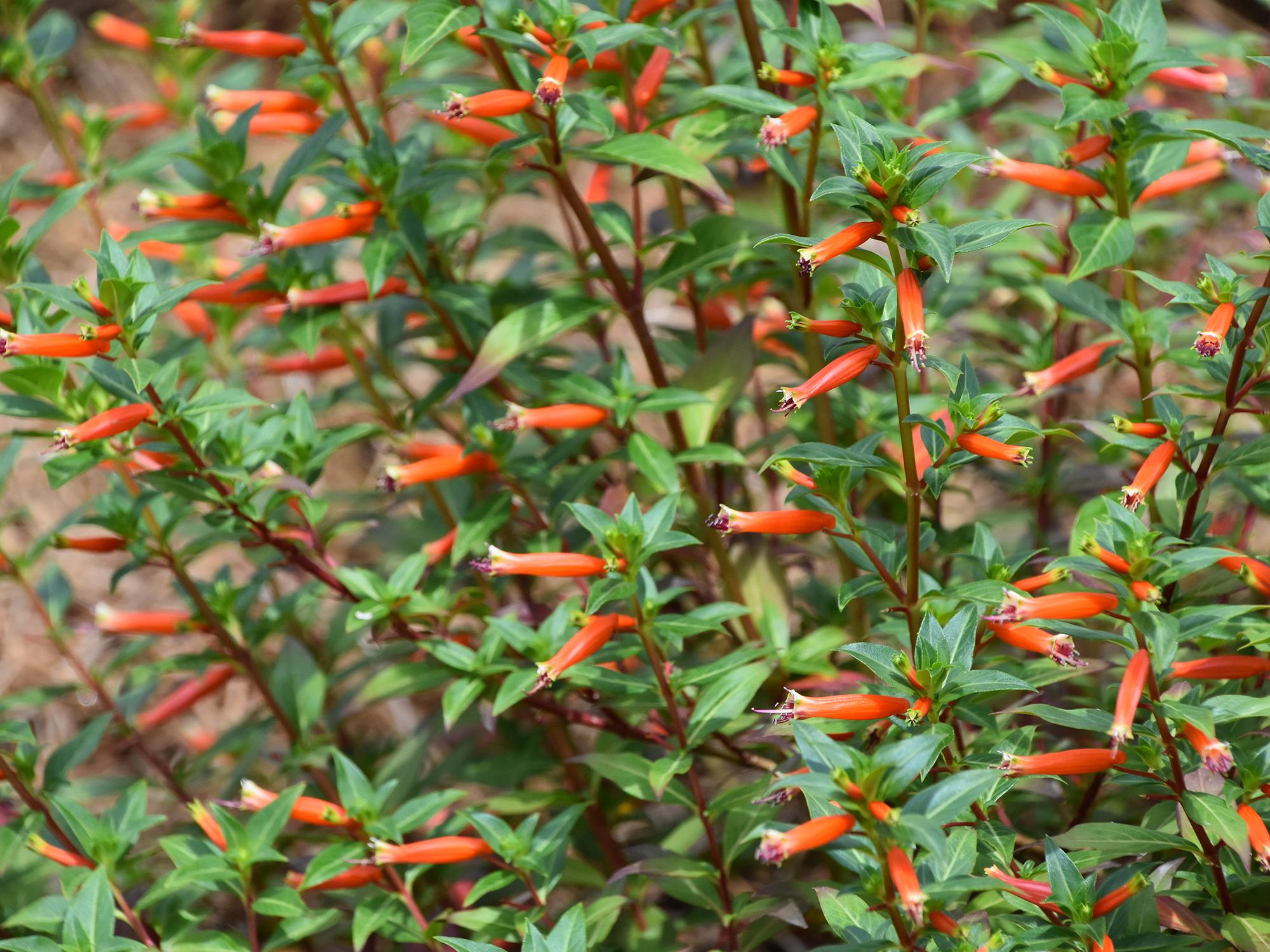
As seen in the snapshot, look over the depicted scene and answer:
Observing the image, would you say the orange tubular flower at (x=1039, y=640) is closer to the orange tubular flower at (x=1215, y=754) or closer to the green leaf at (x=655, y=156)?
the orange tubular flower at (x=1215, y=754)

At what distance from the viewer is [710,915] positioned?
3061 millimetres

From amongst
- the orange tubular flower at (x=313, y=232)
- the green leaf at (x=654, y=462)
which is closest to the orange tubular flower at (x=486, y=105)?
the orange tubular flower at (x=313, y=232)

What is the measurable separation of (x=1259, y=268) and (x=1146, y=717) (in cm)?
202

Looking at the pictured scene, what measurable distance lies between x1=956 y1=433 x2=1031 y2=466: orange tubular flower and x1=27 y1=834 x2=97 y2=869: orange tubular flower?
2310 mm

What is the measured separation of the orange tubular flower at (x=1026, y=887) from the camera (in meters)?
2.00

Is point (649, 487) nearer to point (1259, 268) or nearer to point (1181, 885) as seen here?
point (1181, 885)

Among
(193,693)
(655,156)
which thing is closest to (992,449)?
(655,156)

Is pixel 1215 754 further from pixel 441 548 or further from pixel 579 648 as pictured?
pixel 441 548

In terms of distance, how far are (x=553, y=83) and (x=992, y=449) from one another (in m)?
1.18

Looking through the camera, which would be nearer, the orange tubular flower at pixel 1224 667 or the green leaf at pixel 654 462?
the orange tubular flower at pixel 1224 667

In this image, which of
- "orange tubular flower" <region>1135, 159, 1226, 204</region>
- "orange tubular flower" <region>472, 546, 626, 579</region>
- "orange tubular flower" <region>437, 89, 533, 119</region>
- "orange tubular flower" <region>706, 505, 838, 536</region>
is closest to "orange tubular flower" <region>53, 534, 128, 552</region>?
"orange tubular flower" <region>472, 546, 626, 579</region>

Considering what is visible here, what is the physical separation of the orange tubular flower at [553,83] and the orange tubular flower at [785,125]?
1.48ft

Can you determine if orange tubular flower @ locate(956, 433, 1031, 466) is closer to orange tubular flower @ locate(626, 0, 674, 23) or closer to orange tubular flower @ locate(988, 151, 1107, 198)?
orange tubular flower @ locate(988, 151, 1107, 198)

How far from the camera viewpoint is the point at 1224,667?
7.38ft
